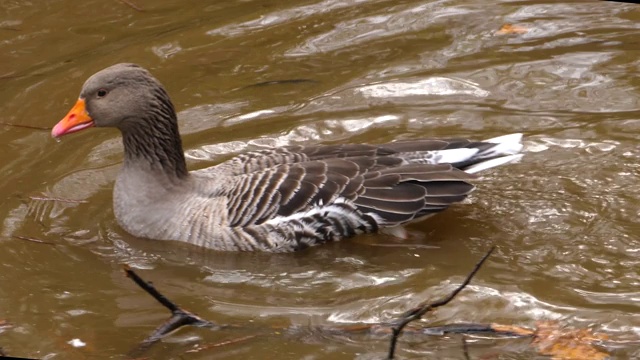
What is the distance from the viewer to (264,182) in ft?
27.7

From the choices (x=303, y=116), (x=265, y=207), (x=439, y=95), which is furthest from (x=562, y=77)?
(x=265, y=207)

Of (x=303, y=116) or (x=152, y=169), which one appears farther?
(x=303, y=116)

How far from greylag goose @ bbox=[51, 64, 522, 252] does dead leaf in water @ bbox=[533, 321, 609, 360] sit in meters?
1.58

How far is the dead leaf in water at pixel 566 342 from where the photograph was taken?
672cm

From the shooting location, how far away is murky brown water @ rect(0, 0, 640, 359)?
7.41 meters

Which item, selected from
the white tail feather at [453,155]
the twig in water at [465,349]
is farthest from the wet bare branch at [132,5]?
the twig in water at [465,349]

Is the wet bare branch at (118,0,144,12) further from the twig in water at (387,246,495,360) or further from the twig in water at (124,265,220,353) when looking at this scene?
the twig in water at (387,246,495,360)

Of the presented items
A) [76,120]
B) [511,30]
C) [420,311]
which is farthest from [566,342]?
[511,30]

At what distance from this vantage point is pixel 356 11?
12031 millimetres

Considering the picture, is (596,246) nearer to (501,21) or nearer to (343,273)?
(343,273)

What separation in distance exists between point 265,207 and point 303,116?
6.49 ft

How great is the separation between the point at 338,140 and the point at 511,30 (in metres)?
2.56

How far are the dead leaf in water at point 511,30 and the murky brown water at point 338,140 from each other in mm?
142

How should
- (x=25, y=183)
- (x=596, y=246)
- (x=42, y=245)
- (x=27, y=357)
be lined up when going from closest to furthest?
(x=27, y=357), (x=596, y=246), (x=42, y=245), (x=25, y=183)
